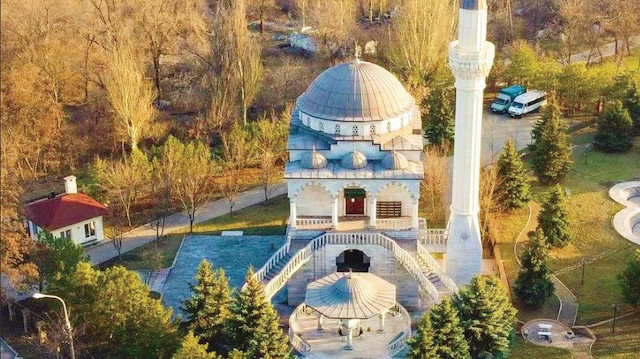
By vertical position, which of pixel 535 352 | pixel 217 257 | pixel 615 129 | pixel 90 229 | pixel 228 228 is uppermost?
pixel 615 129

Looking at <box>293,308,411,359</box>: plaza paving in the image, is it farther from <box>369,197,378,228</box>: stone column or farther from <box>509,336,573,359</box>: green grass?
<box>369,197,378,228</box>: stone column

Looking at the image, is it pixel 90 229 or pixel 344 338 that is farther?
pixel 90 229

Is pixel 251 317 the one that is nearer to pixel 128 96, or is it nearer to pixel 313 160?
pixel 313 160

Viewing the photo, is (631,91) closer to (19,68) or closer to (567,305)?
(567,305)

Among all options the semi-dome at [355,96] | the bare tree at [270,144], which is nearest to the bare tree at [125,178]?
the bare tree at [270,144]

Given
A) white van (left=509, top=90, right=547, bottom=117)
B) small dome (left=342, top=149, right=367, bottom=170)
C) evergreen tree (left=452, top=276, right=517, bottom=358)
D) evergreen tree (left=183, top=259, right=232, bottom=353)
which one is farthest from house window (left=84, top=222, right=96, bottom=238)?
white van (left=509, top=90, right=547, bottom=117)

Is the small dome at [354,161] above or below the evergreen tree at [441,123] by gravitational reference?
above

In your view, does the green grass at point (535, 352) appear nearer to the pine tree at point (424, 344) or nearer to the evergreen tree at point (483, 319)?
the evergreen tree at point (483, 319)

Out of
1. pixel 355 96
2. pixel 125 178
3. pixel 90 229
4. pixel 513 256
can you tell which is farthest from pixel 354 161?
pixel 90 229
